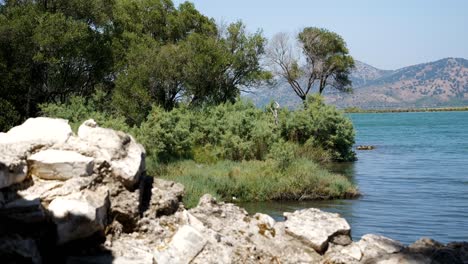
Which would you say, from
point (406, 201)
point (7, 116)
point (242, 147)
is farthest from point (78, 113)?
point (406, 201)

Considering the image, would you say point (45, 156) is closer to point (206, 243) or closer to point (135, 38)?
point (206, 243)

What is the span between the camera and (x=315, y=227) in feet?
37.8

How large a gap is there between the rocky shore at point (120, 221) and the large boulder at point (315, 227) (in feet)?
0.07

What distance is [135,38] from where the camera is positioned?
4122cm

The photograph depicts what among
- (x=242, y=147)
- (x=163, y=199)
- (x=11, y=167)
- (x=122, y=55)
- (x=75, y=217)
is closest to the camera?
(x=75, y=217)

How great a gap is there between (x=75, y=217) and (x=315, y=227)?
203 inches

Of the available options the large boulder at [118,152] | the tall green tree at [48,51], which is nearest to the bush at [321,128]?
the tall green tree at [48,51]

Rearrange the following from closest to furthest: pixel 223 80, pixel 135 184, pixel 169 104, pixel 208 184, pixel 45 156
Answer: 1. pixel 45 156
2. pixel 135 184
3. pixel 208 184
4. pixel 169 104
5. pixel 223 80

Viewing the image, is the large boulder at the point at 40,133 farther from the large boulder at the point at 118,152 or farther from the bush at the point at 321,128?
the bush at the point at 321,128

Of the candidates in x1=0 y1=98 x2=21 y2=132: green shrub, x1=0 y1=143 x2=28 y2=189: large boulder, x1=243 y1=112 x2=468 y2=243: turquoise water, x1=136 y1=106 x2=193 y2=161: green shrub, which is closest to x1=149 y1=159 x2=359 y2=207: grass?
x1=243 y1=112 x2=468 y2=243: turquoise water

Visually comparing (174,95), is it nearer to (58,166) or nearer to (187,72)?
(187,72)

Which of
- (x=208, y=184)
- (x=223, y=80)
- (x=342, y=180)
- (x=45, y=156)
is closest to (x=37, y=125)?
(x=45, y=156)

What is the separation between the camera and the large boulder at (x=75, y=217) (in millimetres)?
8414

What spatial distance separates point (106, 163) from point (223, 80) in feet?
113
